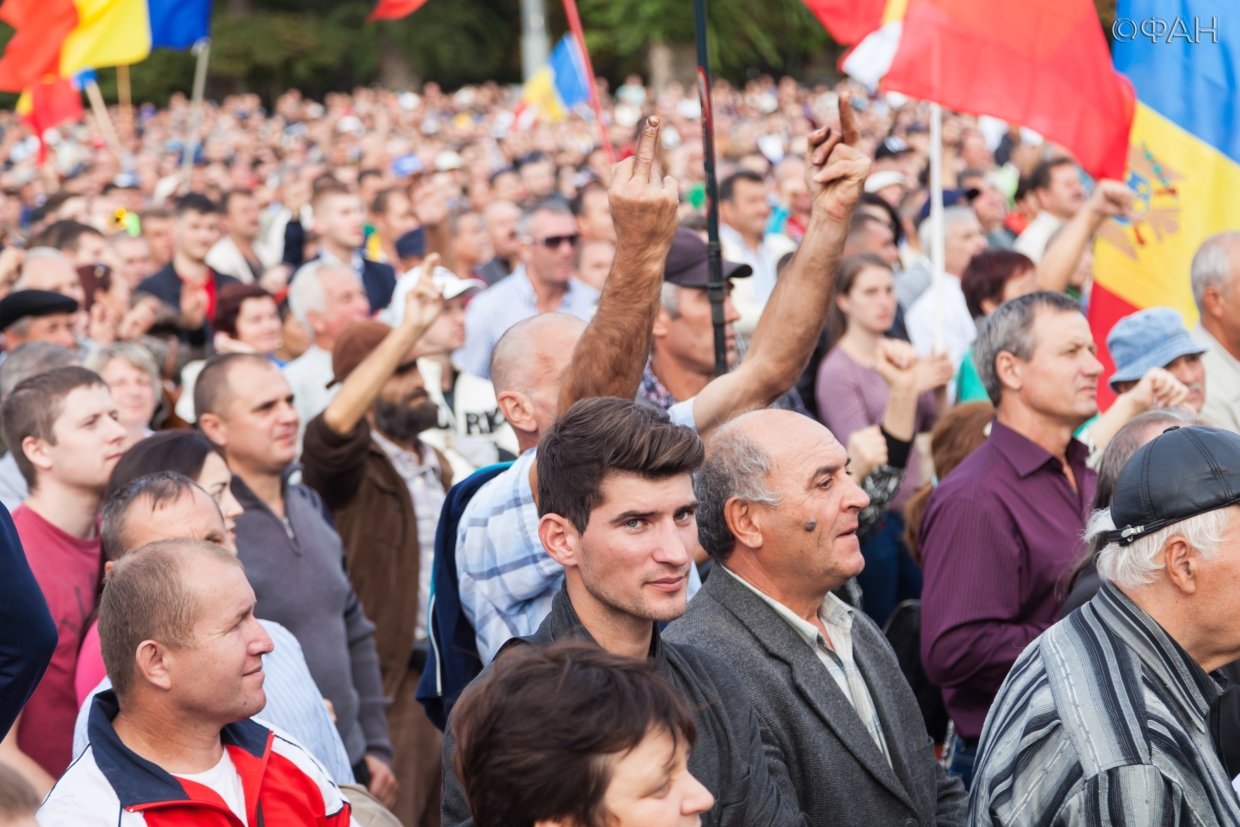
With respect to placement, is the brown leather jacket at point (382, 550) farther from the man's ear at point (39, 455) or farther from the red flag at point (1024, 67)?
the red flag at point (1024, 67)

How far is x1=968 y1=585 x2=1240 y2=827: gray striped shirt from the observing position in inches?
105

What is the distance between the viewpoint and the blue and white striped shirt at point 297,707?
13.2 ft

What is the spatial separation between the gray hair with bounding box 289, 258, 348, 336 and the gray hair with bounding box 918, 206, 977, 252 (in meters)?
3.70

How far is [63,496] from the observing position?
480 centimetres

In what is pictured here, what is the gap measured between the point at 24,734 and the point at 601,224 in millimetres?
6229

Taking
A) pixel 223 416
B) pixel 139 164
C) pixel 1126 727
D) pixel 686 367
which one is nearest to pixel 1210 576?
pixel 1126 727

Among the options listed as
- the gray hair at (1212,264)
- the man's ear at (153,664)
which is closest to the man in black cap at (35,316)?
the man's ear at (153,664)

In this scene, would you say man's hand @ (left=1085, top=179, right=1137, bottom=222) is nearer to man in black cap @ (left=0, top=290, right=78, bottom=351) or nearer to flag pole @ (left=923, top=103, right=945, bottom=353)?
flag pole @ (left=923, top=103, right=945, bottom=353)

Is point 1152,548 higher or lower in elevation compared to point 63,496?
higher

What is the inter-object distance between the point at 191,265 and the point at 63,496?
5766 mm

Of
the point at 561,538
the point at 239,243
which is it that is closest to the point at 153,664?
the point at 561,538

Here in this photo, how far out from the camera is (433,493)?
19.7 feet

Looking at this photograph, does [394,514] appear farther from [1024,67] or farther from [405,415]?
[1024,67]

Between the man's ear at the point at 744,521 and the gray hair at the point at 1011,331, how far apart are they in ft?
5.23
